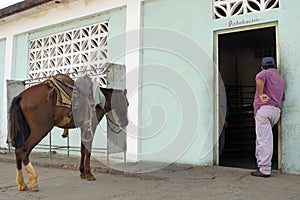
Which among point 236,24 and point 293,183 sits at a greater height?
point 236,24

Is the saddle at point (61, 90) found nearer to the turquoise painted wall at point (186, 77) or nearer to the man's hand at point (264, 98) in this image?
the turquoise painted wall at point (186, 77)

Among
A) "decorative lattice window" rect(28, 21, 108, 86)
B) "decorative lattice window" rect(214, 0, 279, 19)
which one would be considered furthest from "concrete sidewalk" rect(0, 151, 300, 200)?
"decorative lattice window" rect(214, 0, 279, 19)

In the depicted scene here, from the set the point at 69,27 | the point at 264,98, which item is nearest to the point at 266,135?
the point at 264,98

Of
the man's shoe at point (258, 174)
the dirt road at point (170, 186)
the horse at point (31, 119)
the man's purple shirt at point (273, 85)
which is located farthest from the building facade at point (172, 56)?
the horse at point (31, 119)

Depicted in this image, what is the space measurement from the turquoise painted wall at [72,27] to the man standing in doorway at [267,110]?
300 centimetres

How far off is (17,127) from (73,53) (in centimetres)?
367

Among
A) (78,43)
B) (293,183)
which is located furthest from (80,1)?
(293,183)

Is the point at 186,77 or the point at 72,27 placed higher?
the point at 72,27

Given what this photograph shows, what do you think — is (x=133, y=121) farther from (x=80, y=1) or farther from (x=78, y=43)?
(x=80, y=1)

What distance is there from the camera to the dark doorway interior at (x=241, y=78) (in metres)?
7.89

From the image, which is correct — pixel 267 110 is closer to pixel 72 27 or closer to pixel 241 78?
pixel 241 78

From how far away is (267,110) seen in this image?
4398mm

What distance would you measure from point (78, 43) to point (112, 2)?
1.32 m

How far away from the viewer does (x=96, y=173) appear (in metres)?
5.21
